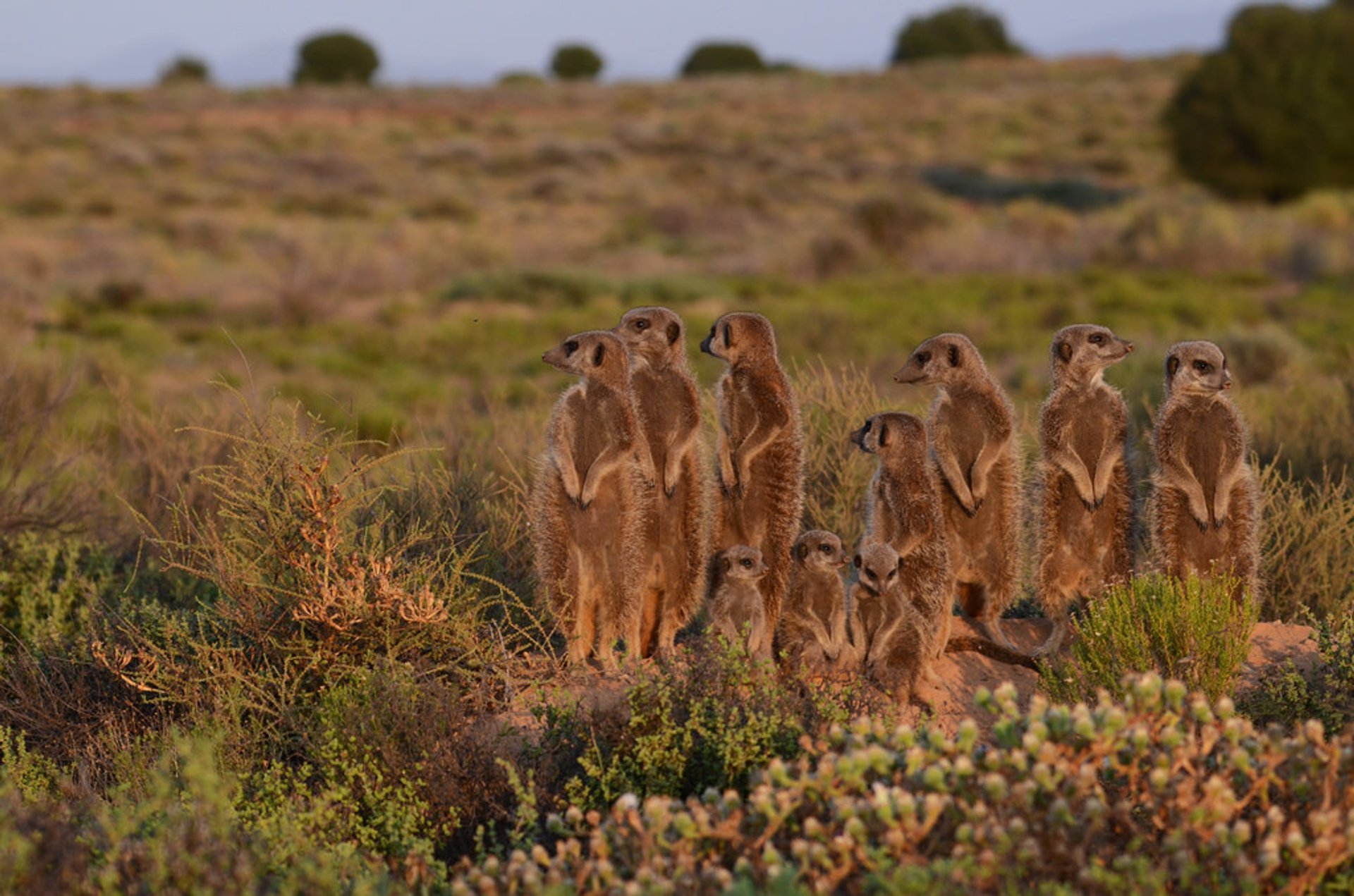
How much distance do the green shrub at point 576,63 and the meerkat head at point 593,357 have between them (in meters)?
79.8

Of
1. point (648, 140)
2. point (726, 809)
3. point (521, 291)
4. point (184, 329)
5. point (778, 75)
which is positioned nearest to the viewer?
point (726, 809)

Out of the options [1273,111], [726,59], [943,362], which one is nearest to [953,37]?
[726,59]

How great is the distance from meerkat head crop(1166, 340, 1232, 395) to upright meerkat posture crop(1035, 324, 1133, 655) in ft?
0.70

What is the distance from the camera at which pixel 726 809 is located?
14.1ft

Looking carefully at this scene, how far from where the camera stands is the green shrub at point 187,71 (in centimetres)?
7294

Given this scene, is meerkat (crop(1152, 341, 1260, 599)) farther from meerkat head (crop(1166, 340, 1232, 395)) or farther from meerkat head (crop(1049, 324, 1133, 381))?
meerkat head (crop(1049, 324, 1133, 381))

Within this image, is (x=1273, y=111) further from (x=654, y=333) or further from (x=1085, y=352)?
(x=654, y=333)

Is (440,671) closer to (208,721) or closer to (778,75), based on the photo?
(208,721)

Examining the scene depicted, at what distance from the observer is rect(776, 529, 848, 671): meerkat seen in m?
5.89

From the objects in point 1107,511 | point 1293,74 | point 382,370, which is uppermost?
point 1293,74

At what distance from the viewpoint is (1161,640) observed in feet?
18.4

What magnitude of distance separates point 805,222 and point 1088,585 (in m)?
29.6

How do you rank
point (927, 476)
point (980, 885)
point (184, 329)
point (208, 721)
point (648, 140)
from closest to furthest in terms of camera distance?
point (980, 885), point (208, 721), point (927, 476), point (184, 329), point (648, 140)

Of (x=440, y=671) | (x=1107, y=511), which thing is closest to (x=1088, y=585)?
(x=1107, y=511)
